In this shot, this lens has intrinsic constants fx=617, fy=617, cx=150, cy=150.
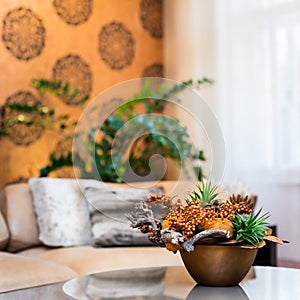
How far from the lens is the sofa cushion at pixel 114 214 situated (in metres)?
3.02

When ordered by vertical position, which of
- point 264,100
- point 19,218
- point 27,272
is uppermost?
point 264,100

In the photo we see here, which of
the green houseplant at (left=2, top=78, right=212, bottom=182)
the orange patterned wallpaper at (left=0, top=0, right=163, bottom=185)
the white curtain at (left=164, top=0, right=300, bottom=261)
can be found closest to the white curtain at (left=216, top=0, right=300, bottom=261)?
the white curtain at (left=164, top=0, right=300, bottom=261)

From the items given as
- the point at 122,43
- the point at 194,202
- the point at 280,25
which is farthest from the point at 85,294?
the point at 122,43

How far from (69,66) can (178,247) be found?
262 centimetres

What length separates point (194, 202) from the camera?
1.78 m

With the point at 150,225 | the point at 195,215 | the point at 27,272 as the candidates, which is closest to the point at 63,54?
the point at 27,272

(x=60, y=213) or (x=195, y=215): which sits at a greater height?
(x=195, y=215)

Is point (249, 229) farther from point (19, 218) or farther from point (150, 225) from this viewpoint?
point (19, 218)

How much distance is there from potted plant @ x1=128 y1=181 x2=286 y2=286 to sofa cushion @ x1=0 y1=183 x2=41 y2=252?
1.38m

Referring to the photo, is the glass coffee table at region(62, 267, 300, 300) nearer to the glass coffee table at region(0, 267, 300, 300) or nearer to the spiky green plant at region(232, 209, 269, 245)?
the glass coffee table at region(0, 267, 300, 300)

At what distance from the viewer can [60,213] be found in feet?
10.1

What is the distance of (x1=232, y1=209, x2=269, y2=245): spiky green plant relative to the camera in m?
1.71

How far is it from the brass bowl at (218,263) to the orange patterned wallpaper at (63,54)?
2250mm

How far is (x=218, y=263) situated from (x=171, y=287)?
0.19 m
